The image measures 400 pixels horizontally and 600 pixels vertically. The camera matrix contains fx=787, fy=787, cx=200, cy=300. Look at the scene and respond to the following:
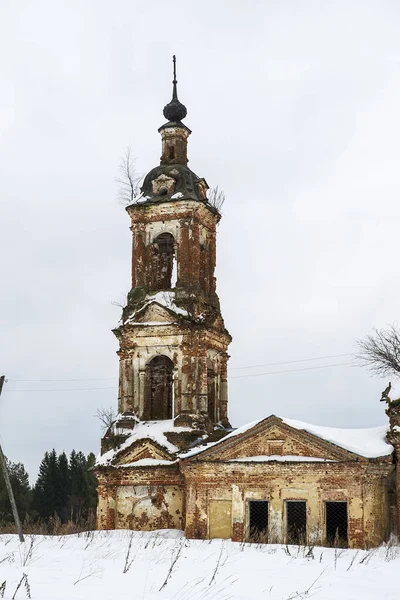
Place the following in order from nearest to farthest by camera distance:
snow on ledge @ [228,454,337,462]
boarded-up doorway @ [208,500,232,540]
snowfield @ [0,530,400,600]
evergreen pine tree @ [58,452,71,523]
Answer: snowfield @ [0,530,400,600]
snow on ledge @ [228,454,337,462]
boarded-up doorway @ [208,500,232,540]
evergreen pine tree @ [58,452,71,523]

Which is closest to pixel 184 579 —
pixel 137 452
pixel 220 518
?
pixel 220 518

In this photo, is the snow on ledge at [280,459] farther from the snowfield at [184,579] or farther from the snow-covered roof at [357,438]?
the snowfield at [184,579]

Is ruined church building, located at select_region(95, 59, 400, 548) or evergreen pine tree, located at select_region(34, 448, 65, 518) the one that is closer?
ruined church building, located at select_region(95, 59, 400, 548)

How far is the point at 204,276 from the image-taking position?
28875mm

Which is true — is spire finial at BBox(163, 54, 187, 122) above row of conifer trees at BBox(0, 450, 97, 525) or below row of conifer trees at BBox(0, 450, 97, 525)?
above

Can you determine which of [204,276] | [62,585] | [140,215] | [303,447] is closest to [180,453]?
[303,447]

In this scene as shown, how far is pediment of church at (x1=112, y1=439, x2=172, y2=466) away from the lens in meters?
25.7

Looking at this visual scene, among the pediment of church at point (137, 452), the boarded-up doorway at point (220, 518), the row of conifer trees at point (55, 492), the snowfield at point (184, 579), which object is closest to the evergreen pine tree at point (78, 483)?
the row of conifer trees at point (55, 492)

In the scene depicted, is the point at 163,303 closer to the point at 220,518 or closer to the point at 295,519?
the point at 220,518

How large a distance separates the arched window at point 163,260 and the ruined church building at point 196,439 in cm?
4

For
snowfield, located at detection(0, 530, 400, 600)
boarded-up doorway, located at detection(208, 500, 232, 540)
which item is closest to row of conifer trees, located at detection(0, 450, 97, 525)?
boarded-up doorway, located at detection(208, 500, 232, 540)

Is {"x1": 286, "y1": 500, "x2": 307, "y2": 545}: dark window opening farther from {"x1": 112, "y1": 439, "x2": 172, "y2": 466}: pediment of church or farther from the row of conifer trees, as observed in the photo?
the row of conifer trees

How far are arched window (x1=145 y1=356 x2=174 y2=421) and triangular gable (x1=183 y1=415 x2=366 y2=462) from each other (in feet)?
11.8

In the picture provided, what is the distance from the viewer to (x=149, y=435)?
2602 centimetres
